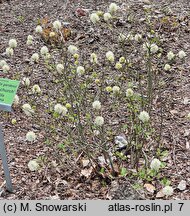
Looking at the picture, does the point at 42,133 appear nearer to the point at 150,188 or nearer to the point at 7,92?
the point at 7,92

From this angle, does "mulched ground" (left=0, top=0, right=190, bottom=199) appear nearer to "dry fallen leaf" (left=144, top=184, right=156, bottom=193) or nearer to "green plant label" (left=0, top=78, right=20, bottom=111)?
"dry fallen leaf" (left=144, top=184, right=156, bottom=193)

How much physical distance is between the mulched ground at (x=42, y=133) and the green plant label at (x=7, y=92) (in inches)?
27.1

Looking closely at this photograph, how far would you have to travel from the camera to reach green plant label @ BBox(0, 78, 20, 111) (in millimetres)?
2500

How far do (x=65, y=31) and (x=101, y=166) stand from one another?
1987mm

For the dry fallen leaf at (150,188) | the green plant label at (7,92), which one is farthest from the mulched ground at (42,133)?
the green plant label at (7,92)

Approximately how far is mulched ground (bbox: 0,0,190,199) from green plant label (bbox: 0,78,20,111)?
0.69m

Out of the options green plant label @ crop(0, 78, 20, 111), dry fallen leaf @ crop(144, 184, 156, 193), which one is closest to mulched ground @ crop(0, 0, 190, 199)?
dry fallen leaf @ crop(144, 184, 156, 193)

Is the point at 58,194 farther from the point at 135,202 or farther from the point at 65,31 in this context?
→ the point at 65,31

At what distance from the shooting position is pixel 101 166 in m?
2.93

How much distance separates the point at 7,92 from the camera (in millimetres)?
2529

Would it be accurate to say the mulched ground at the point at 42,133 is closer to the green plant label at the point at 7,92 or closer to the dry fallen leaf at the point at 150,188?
the dry fallen leaf at the point at 150,188

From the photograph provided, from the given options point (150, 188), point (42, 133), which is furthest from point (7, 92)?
point (150, 188)

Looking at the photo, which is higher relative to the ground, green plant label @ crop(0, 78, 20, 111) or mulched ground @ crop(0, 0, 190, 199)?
green plant label @ crop(0, 78, 20, 111)

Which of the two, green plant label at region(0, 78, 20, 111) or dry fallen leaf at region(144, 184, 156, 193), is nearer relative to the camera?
green plant label at region(0, 78, 20, 111)
